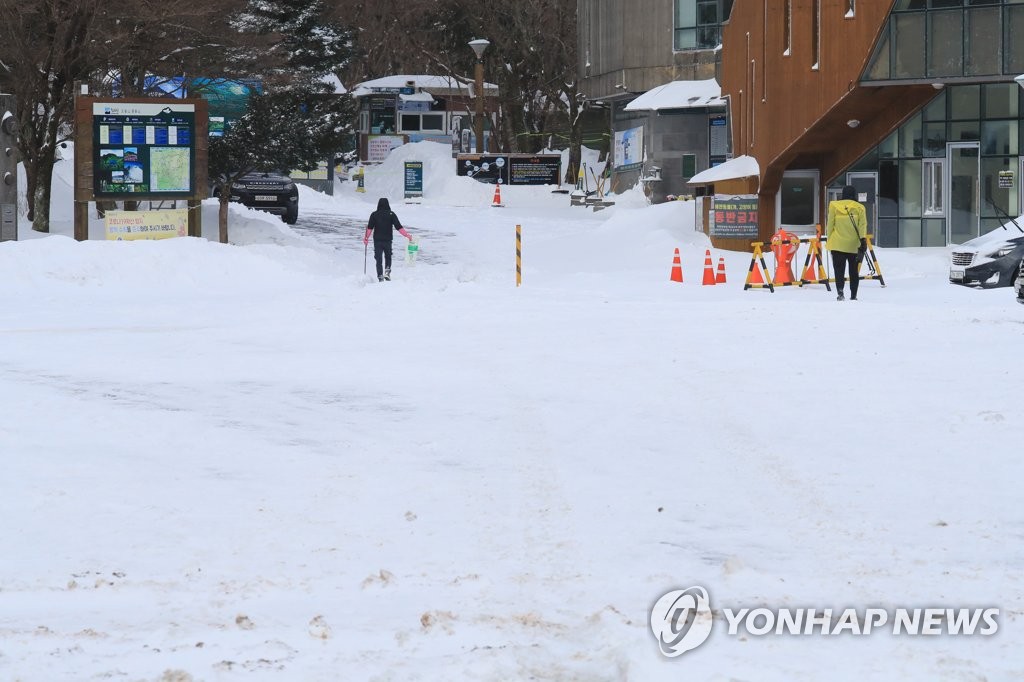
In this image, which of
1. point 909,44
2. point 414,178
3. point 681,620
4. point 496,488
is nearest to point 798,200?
point 909,44

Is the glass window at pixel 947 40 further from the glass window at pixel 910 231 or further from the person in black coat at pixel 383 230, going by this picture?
the person in black coat at pixel 383 230

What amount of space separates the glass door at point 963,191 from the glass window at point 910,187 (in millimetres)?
714

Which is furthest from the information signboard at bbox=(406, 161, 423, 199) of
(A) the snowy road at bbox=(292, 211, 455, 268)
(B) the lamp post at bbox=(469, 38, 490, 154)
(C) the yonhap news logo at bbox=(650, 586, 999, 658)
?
(C) the yonhap news logo at bbox=(650, 586, 999, 658)

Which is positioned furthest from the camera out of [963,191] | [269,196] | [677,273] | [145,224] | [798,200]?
[269,196]

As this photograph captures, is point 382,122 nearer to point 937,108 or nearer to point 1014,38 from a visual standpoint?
point 937,108

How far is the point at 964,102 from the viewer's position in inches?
1373

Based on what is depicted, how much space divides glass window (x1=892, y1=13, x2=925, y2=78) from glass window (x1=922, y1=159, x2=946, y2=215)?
128 inches

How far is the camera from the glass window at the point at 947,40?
107 ft

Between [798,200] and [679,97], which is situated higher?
[679,97]

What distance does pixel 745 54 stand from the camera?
1594 inches

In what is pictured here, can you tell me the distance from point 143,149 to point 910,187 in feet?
56.1

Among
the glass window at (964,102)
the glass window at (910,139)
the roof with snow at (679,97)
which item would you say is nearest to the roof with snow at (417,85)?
the roof with snow at (679,97)

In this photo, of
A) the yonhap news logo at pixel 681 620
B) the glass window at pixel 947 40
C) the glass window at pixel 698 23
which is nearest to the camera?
the yonhap news logo at pixel 681 620

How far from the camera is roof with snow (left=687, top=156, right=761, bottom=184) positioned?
125ft
